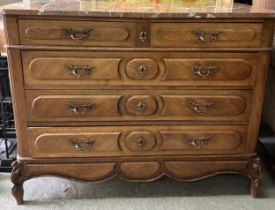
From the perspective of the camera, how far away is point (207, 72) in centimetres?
137

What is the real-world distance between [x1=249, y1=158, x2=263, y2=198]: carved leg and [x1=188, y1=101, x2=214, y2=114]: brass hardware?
38cm

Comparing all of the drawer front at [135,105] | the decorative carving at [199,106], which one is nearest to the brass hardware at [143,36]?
the drawer front at [135,105]

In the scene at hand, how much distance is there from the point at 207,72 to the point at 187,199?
0.67 meters

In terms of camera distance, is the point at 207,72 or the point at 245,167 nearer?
the point at 207,72

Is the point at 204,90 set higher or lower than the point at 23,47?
lower

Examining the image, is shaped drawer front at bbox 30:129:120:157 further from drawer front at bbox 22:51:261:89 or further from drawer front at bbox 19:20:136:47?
drawer front at bbox 19:20:136:47

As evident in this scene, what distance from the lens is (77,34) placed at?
128 centimetres

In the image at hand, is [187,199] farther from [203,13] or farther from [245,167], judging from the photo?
[203,13]

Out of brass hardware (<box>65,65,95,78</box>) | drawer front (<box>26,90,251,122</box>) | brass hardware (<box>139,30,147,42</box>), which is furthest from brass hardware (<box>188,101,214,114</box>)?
brass hardware (<box>65,65,95,78</box>)

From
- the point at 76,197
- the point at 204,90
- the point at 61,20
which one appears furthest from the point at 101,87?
the point at 76,197

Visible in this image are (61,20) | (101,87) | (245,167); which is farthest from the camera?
(245,167)

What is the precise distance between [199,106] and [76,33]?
63 cm

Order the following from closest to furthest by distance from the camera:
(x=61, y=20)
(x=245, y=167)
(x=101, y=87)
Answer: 1. (x=61, y=20)
2. (x=101, y=87)
3. (x=245, y=167)

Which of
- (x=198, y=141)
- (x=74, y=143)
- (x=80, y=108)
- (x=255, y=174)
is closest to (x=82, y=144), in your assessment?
(x=74, y=143)
